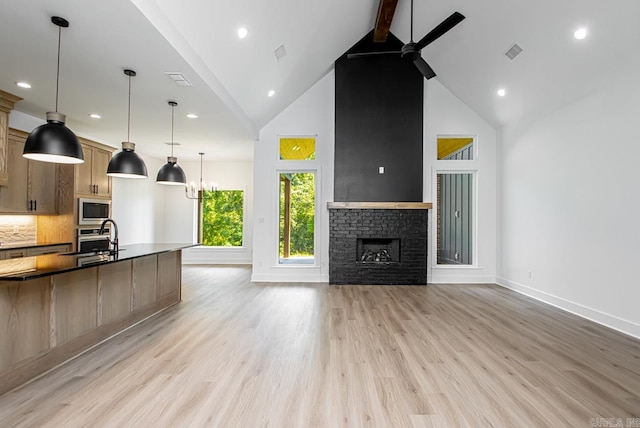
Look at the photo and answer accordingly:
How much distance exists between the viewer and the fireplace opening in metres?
6.48

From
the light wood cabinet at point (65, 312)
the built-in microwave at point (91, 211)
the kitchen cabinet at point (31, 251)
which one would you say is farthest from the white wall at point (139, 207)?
the light wood cabinet at point (65, 312)

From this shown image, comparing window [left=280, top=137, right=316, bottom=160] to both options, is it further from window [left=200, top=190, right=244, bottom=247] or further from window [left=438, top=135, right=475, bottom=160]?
window [left=200, top=190, right=244, bottom=247]

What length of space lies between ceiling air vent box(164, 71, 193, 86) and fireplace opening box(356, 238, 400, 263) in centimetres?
401

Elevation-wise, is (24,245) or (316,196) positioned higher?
(316,196)

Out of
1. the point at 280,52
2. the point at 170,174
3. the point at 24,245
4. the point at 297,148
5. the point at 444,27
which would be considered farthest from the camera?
the point at 297,148

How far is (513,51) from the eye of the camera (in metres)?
4.67

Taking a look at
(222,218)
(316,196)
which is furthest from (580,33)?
(222,218)

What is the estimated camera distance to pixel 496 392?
2.37 meters

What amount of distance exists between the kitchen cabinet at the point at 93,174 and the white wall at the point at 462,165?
5.85m

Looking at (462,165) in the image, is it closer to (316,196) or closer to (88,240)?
(316,196)

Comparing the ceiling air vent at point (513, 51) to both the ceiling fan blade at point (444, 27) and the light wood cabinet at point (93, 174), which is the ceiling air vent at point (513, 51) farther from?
the light wood cabinet at point (93, 174)

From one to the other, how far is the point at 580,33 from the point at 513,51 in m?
0.93

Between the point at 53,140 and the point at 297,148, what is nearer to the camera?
the point at 53,140

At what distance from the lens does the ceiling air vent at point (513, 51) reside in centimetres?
458
